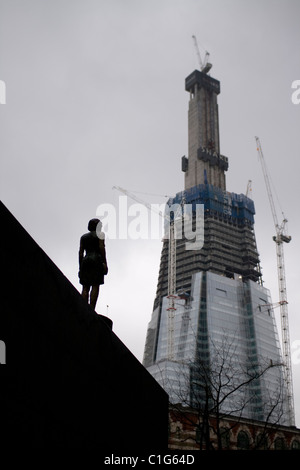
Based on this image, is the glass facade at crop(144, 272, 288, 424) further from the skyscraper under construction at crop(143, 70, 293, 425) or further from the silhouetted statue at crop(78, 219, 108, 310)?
the silhouetted statue at crop(78, 219, 108, 310)

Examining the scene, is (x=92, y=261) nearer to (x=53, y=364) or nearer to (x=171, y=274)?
(x=53, y=364)

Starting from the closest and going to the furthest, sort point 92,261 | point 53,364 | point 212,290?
point 53,364
point 92,261
point 212,290

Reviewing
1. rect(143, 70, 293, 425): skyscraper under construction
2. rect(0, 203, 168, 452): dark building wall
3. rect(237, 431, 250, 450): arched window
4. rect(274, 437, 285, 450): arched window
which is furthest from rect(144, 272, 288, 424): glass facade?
rect(0, 203, 168, 452): dark building wall

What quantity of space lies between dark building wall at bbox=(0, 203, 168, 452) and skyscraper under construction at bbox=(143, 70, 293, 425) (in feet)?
359

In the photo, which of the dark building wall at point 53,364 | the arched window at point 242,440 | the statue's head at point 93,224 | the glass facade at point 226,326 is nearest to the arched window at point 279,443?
the arched window at point 242,440

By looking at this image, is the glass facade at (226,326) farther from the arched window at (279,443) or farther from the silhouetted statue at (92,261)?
the silhouetted statue at (92,261)

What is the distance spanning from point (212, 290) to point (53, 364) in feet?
454

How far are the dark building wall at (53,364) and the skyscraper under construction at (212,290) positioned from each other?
109 metres

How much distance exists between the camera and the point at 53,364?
5.46 metres

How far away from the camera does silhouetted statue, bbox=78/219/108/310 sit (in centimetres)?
873

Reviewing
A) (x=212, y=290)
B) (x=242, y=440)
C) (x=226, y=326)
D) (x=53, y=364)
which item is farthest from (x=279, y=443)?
(x=212, y=290)

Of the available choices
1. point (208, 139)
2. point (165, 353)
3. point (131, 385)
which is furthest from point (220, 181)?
point (131, 385)

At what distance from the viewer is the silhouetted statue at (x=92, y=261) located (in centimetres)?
873

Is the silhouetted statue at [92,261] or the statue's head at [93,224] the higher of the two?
the statue's head at [93,224]
